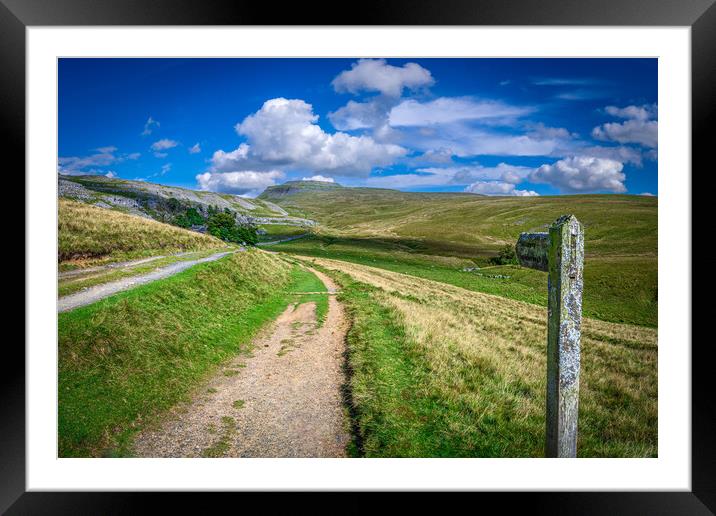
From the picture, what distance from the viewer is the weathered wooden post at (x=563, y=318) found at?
3.33 m

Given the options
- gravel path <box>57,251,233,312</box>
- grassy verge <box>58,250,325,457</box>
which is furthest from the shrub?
gravel path <box>57,251,233,312</box>

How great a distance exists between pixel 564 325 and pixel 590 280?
72.4 ft

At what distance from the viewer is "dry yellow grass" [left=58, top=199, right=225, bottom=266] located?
1304 centimetres

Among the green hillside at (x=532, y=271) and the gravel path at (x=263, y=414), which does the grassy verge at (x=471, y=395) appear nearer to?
the gravel path at (x=263, y=414)

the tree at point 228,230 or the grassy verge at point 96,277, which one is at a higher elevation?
the tree at point 228,230

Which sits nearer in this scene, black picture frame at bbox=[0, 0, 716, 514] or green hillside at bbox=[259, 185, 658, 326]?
black picture frame at bbox=[0, 0, 716, 514]

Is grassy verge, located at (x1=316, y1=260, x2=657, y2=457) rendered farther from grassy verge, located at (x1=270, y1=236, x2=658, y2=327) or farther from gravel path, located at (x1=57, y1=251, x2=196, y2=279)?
grassy verge, located at (x1=270, y1=236, x2=658, y2=327)

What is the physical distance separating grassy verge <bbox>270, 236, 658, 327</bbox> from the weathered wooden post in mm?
16387

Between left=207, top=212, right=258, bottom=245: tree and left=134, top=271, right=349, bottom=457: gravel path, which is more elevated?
left=207, top=212, right=258, bottom=245: tree

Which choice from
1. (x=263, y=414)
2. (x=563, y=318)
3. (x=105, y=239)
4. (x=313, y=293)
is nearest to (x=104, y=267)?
(x=105, y=239)

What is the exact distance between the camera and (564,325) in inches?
135
